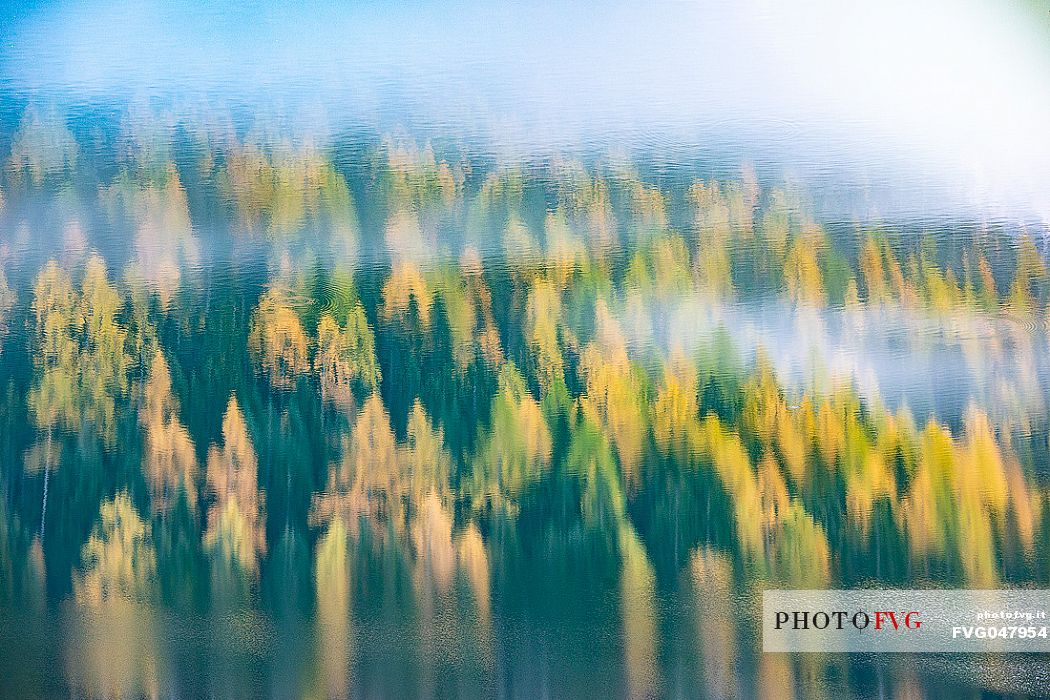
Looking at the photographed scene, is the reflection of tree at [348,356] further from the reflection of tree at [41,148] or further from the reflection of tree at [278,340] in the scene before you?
the reflection of tree at [41,148]

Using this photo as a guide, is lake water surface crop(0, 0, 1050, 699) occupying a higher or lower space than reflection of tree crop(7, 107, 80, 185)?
lower

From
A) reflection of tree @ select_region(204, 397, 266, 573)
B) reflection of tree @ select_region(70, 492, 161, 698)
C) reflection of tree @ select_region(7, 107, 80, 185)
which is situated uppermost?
reflection of tree @ select_region(7, 107, 80, 185)

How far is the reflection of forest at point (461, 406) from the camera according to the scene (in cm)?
213

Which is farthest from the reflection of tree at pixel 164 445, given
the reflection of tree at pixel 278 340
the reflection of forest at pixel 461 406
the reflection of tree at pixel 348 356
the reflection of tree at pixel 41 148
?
the reflection of tree at pixel 41 148

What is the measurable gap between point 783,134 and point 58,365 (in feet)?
6.21

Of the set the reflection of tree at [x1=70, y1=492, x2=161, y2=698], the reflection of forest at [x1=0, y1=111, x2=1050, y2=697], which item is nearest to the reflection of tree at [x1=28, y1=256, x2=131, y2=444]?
the reflection of forest at [x1=0, y1=111, x2=1050, y2=697]

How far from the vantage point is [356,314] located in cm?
218

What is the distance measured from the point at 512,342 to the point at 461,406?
200 millimetres

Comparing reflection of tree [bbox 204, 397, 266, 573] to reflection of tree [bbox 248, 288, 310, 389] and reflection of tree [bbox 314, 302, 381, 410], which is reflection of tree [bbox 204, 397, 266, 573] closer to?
reflection of tree [bbox 248, 288, 310, 389]

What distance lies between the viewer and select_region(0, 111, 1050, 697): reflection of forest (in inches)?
83.9

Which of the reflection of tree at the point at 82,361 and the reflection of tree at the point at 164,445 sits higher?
the reflection of tree at the point at 82,361

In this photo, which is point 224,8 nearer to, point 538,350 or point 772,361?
point 538,350

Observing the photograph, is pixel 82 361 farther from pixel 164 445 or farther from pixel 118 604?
pixel 118 604

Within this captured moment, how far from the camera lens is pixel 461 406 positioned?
2160 mm
